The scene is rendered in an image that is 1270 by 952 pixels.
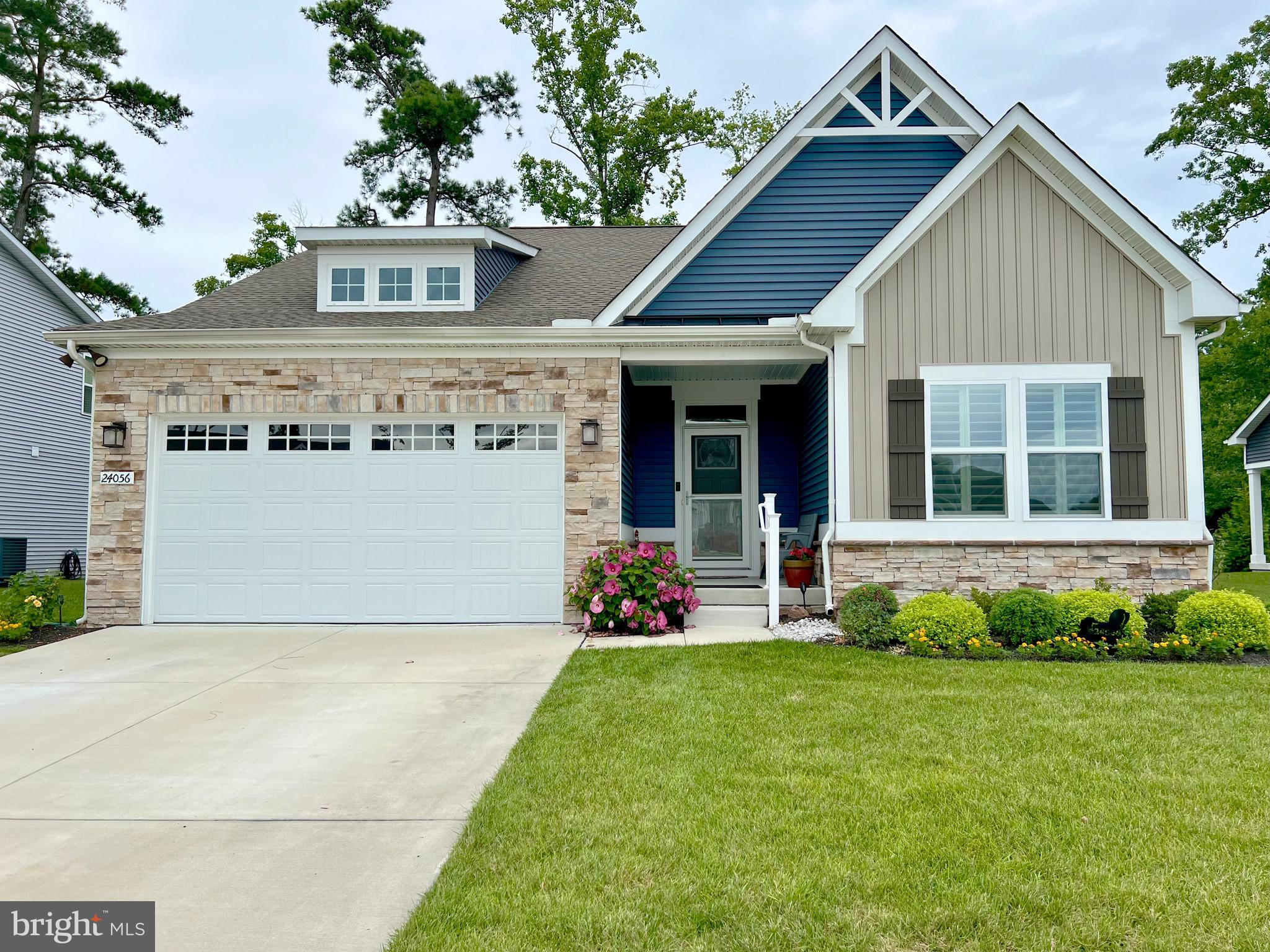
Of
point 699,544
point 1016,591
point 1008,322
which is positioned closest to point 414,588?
point 699,544

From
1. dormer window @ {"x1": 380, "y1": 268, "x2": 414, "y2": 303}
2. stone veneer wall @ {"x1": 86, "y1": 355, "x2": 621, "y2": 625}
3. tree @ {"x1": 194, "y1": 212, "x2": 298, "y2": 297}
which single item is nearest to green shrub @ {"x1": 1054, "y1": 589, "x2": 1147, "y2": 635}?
stone veneer wall @ {"x1": 86, "y1": 355, "x2": 621, "y2": 625}

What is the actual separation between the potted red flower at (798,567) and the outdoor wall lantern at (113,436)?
7.55m

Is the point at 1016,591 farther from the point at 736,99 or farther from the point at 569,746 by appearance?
the point at 736,99

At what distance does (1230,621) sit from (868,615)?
2.96m

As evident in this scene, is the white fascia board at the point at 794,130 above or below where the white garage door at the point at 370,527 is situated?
above

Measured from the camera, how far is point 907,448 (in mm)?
8281

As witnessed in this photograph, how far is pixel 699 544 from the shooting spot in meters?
11.7

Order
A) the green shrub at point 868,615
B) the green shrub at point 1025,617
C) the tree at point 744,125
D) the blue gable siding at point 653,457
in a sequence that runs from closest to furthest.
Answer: the green shrub at point 1025,617, the green shrub at point 868,615, the blue gable siding at point 653,457, the tree at point 744,125

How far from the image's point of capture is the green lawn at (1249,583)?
1198 centimetres

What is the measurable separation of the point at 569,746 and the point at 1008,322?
6362mm

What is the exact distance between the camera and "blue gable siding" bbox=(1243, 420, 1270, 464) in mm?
18016

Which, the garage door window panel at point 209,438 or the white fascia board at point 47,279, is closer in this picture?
the garage door window panel at point 209,438

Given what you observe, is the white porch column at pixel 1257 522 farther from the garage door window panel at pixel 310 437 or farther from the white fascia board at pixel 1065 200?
the garage door window panel at pixel 310 437

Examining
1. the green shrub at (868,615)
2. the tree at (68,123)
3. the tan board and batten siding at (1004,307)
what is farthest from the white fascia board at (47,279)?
the green shrub at (868,615)
